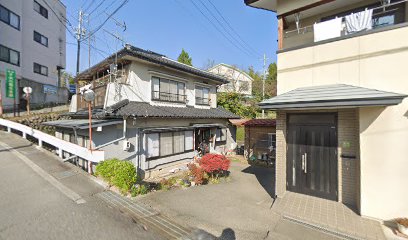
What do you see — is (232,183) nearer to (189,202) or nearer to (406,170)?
(189,202)

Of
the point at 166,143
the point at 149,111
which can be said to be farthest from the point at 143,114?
the point at 166,143

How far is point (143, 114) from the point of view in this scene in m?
10.6

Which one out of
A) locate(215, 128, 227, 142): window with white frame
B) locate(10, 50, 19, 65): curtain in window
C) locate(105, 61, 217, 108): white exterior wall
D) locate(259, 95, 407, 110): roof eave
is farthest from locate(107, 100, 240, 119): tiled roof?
locate(10, 50, 19, 65): curtain in window

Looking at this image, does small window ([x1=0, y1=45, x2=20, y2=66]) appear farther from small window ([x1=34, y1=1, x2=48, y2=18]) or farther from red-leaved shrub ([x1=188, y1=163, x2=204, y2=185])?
red-leaved shrub ([x1=188, y1=163, x2=204, y2=185])

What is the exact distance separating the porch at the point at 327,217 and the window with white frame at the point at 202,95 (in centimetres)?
1131

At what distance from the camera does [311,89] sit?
655 centimetres

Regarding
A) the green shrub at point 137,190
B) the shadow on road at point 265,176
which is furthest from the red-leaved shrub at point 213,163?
the green shrub at point 137,190

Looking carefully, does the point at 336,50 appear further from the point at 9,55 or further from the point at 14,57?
the point at 14,57

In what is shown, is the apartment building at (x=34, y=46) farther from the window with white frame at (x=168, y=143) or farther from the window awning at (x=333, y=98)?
the window awning at (x=333, y=98)

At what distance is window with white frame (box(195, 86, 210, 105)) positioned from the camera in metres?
16.7

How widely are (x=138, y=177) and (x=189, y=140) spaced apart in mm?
Result: 5720

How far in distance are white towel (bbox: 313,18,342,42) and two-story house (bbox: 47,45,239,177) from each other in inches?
333

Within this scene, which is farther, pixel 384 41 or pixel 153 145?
pixel 153 145

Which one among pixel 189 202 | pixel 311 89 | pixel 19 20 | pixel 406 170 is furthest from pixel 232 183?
pixel 19 20
